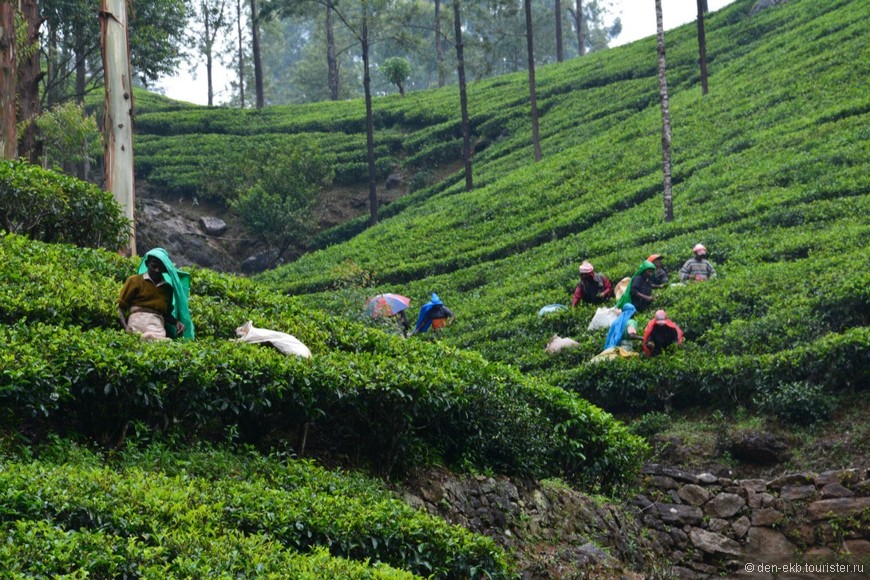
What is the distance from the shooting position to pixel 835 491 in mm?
13133

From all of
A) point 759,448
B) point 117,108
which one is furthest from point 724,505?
point 117,108

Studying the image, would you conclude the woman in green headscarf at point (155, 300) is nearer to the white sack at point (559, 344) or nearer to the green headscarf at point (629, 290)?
the white sack at point (559, 344)

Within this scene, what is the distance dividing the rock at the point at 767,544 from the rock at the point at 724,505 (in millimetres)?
338

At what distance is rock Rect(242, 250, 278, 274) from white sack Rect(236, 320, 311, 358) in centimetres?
2934

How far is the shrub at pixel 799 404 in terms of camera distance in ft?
50.4

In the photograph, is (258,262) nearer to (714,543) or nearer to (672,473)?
(672,473)

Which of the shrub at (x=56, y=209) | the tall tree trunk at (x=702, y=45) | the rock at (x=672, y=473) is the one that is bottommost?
the rock at (x=672, y=473)

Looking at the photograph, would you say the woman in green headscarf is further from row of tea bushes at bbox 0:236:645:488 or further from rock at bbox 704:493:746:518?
rock at bbox 704:493:746:518

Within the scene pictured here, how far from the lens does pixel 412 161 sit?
4756 cm

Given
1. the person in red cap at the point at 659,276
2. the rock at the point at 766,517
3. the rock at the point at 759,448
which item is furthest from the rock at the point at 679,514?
the person in red cap at the point at 659,276

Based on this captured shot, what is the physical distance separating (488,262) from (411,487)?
18.2 meters

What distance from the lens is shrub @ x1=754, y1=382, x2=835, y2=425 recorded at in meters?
15.4

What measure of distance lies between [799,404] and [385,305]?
854 cm

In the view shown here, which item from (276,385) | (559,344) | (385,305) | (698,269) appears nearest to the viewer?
(276,385)
